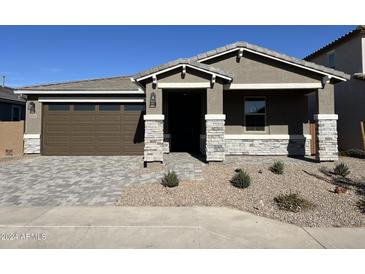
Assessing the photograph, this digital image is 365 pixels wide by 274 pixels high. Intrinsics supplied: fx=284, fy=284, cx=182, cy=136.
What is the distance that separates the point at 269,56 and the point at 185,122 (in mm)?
5600

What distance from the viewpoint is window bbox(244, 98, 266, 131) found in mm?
Answer: 13508

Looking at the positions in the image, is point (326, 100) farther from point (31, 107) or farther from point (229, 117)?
point (31, 107)

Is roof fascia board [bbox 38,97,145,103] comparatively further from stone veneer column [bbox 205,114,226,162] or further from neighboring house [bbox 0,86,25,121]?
stone veneer column [bbox 205,114,226,162]

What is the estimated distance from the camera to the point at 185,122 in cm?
1545

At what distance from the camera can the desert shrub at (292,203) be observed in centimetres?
667

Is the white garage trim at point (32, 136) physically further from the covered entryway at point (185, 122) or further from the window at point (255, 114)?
the window at point (255, 114)

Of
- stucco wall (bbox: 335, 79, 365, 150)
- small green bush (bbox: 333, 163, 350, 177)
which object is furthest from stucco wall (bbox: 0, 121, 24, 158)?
stucco wall (bbox: 335, 79, 365, 150)

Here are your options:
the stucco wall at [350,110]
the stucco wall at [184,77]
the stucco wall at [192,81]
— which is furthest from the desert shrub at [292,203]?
the stucco wall at [350,110]

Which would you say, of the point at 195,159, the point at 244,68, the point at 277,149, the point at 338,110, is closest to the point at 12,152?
the point at 195,159

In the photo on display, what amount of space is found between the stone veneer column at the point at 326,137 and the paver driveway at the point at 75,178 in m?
4.86

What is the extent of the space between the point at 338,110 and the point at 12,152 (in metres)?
18.0

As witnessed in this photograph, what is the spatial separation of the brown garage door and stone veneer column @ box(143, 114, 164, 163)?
4.13m

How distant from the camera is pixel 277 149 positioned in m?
13.3

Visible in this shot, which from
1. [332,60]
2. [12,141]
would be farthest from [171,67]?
[332,60]
